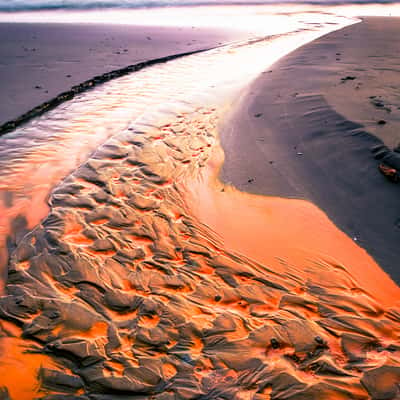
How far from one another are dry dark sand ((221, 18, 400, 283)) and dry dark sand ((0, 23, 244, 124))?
165 inches

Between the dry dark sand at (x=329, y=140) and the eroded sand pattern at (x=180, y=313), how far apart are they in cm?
40

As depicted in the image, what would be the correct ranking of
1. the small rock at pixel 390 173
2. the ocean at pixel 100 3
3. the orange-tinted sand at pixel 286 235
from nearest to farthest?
the orange-tinted sand at pixel 286 235 → the small rock at pixel 390 173 → the ocean at pixel 100 3

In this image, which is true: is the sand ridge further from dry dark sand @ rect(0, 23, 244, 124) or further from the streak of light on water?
dry dark sand @ rect(0, 23, 244, 124)

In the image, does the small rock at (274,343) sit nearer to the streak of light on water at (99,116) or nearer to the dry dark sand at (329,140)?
the dry dark sand at (329,140)

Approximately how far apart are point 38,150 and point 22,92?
2.43 m

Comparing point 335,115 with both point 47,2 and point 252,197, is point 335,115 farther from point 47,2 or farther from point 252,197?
point 47,2

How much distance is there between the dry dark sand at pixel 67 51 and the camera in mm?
7004

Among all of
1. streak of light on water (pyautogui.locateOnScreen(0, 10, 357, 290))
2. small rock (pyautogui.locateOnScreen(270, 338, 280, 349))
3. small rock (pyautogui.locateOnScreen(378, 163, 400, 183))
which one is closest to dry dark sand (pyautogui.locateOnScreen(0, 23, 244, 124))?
streak of light on water (pyautogui.locateOnScreen(0, 10, 357, 290))

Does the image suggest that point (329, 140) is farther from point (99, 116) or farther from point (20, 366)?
point (20, 366)

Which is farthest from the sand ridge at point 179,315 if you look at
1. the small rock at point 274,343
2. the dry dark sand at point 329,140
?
the dry dark sand at point 329,140

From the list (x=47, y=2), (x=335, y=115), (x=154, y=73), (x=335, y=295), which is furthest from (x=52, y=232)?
(x=47, y=2)

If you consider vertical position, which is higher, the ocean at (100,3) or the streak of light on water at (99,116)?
the ocean at (100,3)

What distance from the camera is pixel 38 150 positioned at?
17.3ft

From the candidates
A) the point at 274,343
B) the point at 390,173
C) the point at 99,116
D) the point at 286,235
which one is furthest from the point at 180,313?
the point at 99,116
